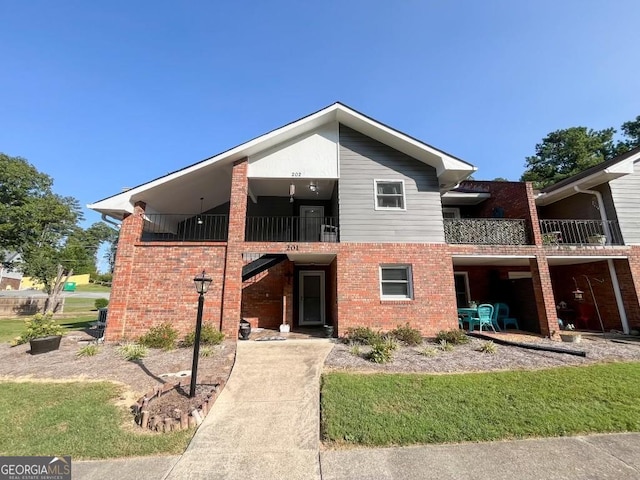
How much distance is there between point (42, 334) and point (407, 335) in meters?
11.6

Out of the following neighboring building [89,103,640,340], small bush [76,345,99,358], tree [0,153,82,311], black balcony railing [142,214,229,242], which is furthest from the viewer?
tree [0,153,82,311]

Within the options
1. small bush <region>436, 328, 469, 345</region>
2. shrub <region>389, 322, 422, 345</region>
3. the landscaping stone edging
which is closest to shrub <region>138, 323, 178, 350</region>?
the landscaping stone edging

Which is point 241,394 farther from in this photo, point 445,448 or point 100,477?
point 445,448

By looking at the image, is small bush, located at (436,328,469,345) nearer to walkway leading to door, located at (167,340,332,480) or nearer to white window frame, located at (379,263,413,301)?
white window frame, located at (379,263,413,301)

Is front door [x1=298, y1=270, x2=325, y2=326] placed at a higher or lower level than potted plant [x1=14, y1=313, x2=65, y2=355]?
higher

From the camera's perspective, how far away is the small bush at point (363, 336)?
888 cm

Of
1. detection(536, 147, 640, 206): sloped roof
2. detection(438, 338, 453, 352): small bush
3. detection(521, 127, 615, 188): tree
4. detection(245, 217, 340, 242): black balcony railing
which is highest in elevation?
detection(521, 127, 615, 188): tree

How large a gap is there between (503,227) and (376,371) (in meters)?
8.41

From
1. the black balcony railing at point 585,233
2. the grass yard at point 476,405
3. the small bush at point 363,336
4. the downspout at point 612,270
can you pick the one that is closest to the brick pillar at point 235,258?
the small bush at point 363,336

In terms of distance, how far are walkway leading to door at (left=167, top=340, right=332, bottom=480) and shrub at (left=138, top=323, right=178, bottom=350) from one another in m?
2.83

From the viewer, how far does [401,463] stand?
132 inches

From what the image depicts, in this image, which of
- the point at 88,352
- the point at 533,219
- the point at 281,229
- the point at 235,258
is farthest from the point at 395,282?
→ the point at 88,352

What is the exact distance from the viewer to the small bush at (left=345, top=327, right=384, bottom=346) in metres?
8.88

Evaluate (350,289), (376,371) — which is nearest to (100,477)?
(376,371)
